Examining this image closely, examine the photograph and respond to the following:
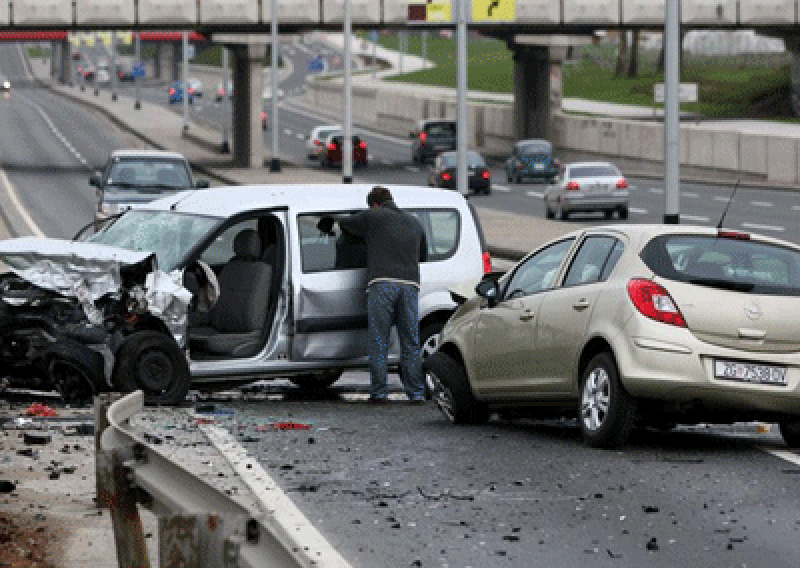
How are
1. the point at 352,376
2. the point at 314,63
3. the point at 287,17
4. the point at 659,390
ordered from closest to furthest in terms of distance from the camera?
the point at 659,390 → the point at 352,376 → the point at 287,17 → the point at 314,63

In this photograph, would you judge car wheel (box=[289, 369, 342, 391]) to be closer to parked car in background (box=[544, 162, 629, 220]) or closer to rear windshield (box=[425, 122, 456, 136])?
parked car in background (box=[544, 162, 629, 220])

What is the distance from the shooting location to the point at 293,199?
55.8 feet

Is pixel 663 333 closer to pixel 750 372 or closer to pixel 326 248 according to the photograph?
pixel 750 372

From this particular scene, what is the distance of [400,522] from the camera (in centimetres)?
1027

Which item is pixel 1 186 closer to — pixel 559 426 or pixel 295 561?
pixel 559 426

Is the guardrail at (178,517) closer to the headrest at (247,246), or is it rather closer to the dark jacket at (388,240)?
the dark jacket at (388,240)

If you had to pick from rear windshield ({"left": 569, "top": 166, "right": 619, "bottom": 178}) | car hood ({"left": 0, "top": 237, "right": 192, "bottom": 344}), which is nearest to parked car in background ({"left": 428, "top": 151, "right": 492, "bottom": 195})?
rear windshield ({"left": 569, "top": 166, "right": 619, "bottom": 178})

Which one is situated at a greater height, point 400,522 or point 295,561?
point 295,561

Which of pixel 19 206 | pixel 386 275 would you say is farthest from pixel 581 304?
pixel 19 206

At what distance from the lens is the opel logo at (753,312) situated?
12672mm

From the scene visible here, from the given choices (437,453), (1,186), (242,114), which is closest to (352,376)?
(437,453)

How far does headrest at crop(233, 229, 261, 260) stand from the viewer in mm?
17031

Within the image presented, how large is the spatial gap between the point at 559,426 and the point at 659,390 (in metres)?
2.51

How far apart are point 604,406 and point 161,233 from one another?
5382mm
